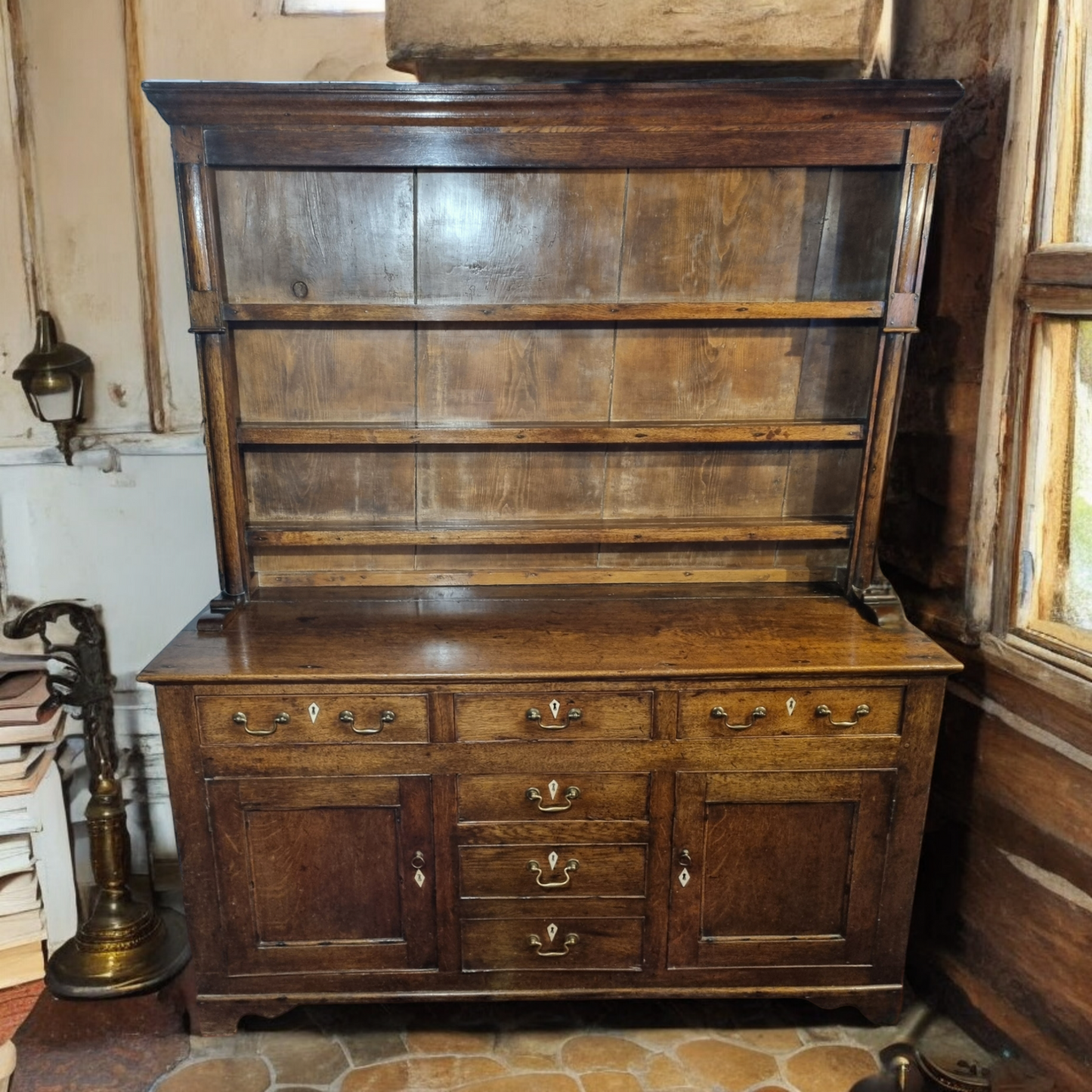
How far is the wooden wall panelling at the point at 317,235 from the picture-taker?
206 cm

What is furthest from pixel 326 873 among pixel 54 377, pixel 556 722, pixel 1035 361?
pixel 1035 361

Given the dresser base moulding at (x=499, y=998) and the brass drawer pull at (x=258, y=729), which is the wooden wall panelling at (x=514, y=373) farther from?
the dresser base moulding at (x=499, y=998)

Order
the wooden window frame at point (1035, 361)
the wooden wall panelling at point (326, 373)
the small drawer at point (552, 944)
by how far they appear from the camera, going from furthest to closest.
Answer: the wooden wall panelling at point (326, 373), the small drawer at point (552, 944), the wooden window frame at point (1035, 361)

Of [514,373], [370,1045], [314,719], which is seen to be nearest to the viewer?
[314,719]

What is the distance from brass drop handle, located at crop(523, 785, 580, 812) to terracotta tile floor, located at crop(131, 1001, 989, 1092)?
0.60m

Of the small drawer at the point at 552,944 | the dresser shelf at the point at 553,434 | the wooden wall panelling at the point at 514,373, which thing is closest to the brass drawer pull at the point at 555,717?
the small drawer at the point at 552,944

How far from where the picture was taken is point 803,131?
195cm

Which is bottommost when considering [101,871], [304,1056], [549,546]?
[304,1056]

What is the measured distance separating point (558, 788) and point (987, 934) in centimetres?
108

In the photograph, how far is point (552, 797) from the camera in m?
1.94

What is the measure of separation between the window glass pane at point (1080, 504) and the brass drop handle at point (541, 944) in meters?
1.28

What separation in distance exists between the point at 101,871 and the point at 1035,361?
2508 mm

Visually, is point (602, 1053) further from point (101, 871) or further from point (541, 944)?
point (101, 871)

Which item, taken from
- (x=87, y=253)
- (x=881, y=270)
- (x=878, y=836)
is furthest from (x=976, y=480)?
(x=87, y=253)
